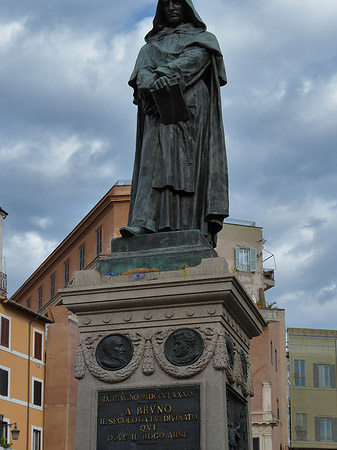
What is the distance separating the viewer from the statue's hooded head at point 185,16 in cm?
1103

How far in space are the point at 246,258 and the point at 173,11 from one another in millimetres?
46473

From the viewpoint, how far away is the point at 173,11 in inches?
436

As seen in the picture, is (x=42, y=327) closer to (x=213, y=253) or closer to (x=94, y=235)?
(x=94, y=235)

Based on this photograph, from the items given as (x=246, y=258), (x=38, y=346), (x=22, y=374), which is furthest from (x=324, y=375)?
(x=22, y=374)

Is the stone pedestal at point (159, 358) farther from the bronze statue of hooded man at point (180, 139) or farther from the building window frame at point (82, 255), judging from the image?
the building window frame at point (82, 255)

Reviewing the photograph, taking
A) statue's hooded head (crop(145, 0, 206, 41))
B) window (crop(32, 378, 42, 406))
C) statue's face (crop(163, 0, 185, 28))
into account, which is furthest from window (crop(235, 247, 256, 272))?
statue's face (crop(163, 0, 185, 28))

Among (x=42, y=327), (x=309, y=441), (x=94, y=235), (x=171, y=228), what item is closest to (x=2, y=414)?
(x=42, y=327)

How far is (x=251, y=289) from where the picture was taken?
56156mm

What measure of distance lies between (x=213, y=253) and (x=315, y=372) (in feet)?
189

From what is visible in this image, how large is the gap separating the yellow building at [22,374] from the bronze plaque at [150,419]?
1438 inches

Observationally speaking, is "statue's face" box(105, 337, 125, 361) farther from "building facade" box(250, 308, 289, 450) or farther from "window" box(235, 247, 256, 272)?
"window" box(235, 247, 256, 272)

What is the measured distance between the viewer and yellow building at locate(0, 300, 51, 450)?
1795 inches

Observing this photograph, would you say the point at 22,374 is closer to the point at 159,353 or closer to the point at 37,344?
the point at 37,344

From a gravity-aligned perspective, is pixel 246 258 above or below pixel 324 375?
above
